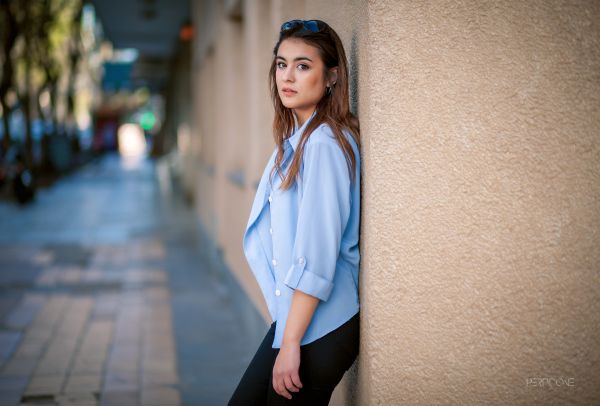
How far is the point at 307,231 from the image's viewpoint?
7.57 feet

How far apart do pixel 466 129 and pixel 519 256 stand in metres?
0.48

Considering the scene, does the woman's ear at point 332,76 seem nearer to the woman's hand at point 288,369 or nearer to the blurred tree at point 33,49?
the woman's hand at point 288,369

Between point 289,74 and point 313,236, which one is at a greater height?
point 289,74

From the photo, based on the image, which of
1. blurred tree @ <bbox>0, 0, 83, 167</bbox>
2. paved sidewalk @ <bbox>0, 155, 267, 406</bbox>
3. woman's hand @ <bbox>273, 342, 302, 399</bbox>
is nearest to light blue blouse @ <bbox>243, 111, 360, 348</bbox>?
woman's hand @ <bbox>273, 342, 302, 399</bbox>

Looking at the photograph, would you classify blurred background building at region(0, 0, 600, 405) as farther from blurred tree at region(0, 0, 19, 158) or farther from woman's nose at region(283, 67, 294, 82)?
blurred tree at region(0, 0, 19, 158)

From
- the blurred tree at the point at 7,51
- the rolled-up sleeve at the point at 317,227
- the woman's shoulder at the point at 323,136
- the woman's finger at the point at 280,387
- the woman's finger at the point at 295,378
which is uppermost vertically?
the blurred tree at the point at 7,51

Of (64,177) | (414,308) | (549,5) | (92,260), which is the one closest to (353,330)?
(414,308)

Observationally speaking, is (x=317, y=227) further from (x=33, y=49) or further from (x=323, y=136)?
(x=33, y=49)

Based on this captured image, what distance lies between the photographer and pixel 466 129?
2.58 meters

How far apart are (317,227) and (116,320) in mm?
Result: 4623

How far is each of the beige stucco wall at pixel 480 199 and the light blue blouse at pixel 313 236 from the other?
0.28 feet

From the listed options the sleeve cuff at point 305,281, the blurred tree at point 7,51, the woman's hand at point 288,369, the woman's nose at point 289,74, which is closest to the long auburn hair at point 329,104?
the woman's nose at point 289,74

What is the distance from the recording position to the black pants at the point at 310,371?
2.39 meters

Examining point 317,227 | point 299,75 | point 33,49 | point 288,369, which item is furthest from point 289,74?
point 33,49
